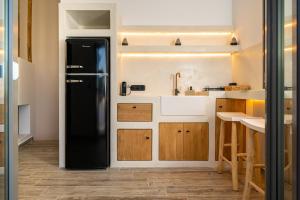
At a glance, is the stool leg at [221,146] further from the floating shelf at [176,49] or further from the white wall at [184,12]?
the white wall at [184,12]

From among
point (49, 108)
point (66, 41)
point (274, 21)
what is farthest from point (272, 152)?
point (49, 108)

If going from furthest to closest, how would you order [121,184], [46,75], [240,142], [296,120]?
[46,75] → [240,142] → [121,184] → [296,120]

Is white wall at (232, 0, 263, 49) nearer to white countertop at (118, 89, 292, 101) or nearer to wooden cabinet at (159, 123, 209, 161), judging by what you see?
white countertop at (118, 89, 292, 101)

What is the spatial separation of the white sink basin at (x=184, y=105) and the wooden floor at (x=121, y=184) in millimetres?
711

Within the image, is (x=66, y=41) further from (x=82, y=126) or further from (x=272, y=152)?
(x=272, y=152)

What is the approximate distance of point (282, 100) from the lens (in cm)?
138

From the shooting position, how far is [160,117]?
372 centimetres

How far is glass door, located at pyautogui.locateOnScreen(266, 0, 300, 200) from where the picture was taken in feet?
3.94

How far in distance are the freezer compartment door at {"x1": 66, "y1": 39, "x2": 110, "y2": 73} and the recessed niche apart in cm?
47

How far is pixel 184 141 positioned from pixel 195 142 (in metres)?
0.14

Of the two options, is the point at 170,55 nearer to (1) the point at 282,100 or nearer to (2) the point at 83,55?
(2) the point at 83,55

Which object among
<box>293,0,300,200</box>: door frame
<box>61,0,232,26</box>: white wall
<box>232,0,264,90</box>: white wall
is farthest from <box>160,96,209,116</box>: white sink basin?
<box>293,0,300,200</box>: door frame

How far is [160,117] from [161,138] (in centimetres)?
27

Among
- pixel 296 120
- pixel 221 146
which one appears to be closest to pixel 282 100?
pixel 296 120
